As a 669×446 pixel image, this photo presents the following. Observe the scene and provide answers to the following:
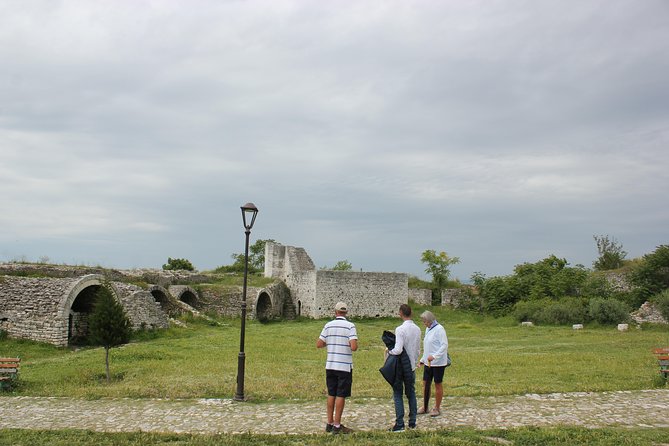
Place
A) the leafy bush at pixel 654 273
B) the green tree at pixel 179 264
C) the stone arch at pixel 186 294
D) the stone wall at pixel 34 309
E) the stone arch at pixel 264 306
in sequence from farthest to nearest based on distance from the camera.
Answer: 1. the green tree at pixel 179 264
2. the stone arch at pixel 264 306
3. the stone arch at pixel 186 294
4. the leafy bush at pixel 654 273
5. the stone wall at pixel 34 309

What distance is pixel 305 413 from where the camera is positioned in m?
8.72

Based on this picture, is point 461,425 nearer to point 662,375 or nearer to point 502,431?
point 502,431

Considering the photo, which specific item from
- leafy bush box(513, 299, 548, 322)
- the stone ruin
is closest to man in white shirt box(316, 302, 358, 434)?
the stone ruin

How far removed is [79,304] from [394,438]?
20112 millimetres

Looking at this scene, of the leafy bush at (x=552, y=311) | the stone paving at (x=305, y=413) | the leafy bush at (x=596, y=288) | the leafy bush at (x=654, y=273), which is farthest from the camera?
the leafy bush at (x=596, y=288)

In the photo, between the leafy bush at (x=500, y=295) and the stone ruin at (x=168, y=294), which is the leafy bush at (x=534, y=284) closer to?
the leafy bush at (x=500, y=295)

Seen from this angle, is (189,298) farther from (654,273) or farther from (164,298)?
(654,273)

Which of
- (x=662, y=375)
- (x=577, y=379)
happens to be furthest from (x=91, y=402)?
(x=662, y=375)

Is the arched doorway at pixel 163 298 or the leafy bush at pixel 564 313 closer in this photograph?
the arched doorway at pixel 163 298

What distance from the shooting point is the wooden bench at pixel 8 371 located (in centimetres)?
1111

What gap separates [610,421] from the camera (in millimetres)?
7953

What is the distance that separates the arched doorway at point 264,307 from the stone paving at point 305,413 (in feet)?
88.2

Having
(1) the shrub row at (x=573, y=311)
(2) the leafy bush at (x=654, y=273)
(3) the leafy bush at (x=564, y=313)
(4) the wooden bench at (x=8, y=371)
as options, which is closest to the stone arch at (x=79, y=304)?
(4) the wooden bench at (x=8, y=371)

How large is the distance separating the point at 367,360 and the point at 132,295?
11.7 m
